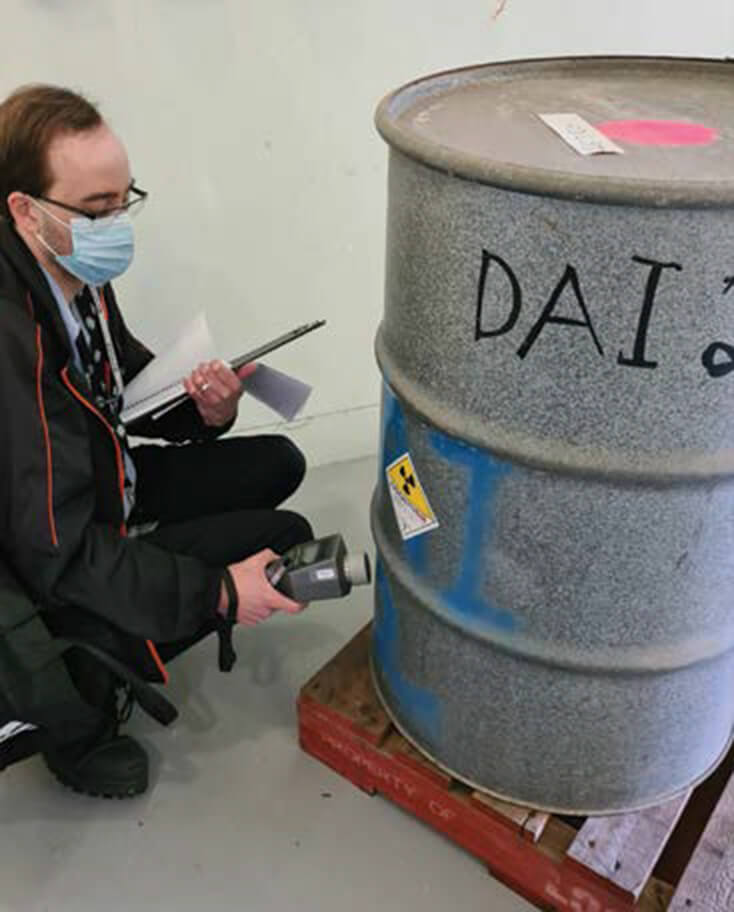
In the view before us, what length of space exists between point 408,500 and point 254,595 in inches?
11.7

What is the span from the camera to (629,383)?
0.98 m

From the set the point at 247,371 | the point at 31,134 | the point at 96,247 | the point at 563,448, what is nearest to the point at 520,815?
the point at 563,448

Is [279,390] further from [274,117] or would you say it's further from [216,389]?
[274,117]

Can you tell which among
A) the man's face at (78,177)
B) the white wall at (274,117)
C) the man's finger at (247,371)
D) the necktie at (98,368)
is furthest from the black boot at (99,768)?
the white wall at (274,117)

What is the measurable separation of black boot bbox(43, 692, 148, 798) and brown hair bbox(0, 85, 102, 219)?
860 millimetres

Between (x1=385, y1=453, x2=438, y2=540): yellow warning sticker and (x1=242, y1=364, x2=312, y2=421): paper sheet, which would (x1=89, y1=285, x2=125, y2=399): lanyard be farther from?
(x1=385, y1=453, x2=438, y2=540): yellow warning sticker

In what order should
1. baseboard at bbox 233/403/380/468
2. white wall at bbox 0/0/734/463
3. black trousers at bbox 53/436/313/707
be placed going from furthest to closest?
A: baseboard at bbox 233/403/380/468, white wall at bbox 0/0/734/463, black trousers at bbox 53/436/313/707

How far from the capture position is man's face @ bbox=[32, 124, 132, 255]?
1236 mm

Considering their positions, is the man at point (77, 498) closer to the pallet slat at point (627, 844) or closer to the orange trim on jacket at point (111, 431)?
the orange trim on jacket at point (111, 431)

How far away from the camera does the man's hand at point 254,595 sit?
135 cm

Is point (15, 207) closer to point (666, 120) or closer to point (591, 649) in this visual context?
point (666, 120)

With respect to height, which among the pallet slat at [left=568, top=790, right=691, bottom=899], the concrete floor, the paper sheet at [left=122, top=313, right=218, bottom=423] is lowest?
the concrete floor

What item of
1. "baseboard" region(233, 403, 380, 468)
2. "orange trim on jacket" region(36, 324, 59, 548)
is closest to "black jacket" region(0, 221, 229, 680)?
"orange trim on jacket" region(36, 324, 59, 548)

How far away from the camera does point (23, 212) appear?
4.11ft
